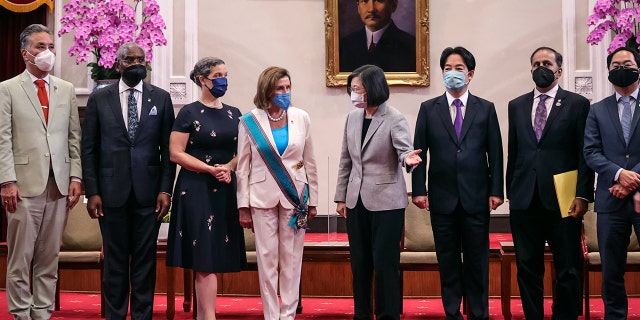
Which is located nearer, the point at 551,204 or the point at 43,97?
the point at 551,204

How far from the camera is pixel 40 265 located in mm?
4363

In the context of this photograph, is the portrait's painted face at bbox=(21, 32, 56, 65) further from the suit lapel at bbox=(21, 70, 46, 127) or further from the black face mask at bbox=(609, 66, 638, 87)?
the black face mask at bbox=(609, 66, 638, 87)

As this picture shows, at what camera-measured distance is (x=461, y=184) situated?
4.24m

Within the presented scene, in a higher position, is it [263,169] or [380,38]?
[380,38]

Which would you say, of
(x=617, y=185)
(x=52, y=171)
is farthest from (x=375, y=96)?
(x=52, y=171)

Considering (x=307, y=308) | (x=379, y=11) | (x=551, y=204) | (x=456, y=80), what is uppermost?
(x=379, y=11)

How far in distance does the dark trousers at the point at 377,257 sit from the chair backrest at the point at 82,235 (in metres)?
2.27

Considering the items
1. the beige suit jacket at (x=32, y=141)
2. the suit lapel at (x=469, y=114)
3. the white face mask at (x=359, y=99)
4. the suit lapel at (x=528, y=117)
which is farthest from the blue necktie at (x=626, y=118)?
the beige suit jacket at (x=32, y=141)

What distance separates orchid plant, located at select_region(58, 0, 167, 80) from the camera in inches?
269

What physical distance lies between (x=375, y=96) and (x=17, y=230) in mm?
2057

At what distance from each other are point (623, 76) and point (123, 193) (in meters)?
2.72

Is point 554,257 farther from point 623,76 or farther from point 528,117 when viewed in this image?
point 623,76

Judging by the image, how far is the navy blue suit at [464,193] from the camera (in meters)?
4.24

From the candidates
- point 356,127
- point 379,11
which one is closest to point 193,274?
point 356,127
